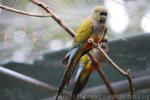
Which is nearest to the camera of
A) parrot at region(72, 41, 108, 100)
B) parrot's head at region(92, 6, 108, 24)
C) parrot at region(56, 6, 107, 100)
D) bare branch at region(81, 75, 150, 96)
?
parrot at region(56, 6, 107, 100)

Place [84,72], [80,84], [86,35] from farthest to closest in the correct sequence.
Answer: [84,72] < [80,84] < [86,35]

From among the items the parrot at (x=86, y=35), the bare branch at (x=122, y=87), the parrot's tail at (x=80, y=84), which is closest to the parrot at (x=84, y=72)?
the parrot's tail at (x=80, y=84)

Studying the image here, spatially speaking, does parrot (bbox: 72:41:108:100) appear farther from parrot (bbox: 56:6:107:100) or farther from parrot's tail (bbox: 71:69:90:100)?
parrot (bbox: 56:6:107:100)

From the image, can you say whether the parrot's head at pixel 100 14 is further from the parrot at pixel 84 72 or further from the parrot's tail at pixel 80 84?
the parrot's tail at pixel 80 84

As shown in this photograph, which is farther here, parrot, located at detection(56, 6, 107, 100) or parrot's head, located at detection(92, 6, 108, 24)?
parrot's head, located at detection(92, 6, 108, 24)

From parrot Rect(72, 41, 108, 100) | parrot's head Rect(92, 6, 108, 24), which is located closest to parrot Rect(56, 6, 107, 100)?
parrot's head Rect(92, 6, 108, 24)

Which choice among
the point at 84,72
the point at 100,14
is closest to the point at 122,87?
the point at 84,72

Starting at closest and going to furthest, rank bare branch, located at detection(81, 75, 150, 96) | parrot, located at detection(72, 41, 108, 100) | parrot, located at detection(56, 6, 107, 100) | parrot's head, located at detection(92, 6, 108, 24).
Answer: parrot, located at detection(56, 6, 107, 100) → parrot's head, located at detection(92, 6, 108, 24) → parrot, located at detection(72, 41, 108, 100) → bare branch, located at detection(81, 75, 150, 96)

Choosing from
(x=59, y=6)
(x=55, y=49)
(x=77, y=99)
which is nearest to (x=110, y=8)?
(x=59, y=6)

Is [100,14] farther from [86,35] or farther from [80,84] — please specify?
[80,84]
